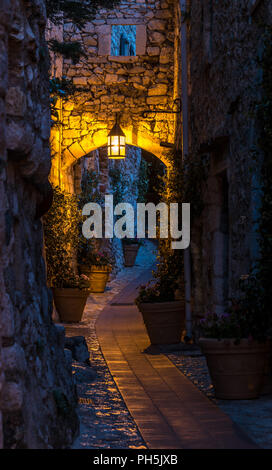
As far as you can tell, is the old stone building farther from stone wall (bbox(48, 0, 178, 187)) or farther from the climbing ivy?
the climbing ivy

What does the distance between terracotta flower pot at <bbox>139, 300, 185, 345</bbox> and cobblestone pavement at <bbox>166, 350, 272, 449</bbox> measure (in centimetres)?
126

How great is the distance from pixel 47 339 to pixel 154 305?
4.48 metres

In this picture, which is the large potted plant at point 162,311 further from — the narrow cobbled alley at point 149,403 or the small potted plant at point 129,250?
the small potted plant at point 129,250

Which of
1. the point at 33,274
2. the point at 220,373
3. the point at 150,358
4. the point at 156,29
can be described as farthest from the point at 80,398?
the point at 156,29

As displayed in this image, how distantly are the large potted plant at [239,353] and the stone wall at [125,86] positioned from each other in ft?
23.7

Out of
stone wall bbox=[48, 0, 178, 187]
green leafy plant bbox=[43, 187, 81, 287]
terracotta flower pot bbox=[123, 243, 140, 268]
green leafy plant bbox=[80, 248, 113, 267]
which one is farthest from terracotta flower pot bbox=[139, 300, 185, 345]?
terracotta flower pot bbox=[123, 243, 140, 268]

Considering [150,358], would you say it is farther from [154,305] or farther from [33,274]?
[33,274]

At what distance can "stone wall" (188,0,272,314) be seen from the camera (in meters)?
5.77

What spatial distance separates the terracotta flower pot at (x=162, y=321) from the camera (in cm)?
816

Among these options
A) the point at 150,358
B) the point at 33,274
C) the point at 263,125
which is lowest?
the point at 150,358

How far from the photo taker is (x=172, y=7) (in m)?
12.0

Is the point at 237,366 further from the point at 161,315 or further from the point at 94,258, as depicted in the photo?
the point at 94,258
